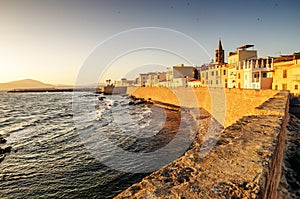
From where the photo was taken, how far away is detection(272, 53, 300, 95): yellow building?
20094 mm

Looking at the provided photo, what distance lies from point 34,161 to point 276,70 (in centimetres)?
2753

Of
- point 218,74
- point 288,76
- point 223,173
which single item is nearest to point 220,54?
point 218,74

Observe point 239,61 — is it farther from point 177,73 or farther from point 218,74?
point 177,73

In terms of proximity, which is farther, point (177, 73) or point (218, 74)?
point (177, 73)

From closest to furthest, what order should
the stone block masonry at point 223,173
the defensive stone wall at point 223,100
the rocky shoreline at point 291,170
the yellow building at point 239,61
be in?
the stone block masonry at point 223,173 → the rocky shoreline at point 291,170 → the defensive stone wall at point 223,100 → the yellow building at point 239,61

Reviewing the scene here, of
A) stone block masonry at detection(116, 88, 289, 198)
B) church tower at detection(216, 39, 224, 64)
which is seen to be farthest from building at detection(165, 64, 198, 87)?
stone block masonry at detection(116, 88, 289, 198)

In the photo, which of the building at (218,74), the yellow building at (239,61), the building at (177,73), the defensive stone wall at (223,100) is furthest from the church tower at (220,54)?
the building at (177,73)

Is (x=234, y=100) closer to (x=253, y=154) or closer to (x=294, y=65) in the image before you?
(x=294, y=65)

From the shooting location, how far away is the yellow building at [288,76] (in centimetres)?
2009

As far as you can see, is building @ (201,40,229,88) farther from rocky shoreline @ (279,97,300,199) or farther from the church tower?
rocky shoreline @ (279,97,300,199)

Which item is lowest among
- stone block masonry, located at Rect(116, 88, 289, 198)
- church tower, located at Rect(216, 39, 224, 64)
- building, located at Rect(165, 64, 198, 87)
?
stone block masonry, located at Rect(116, 88, 289, 198)

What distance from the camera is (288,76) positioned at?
21.5m

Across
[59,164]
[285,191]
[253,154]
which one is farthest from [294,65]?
[59,164]

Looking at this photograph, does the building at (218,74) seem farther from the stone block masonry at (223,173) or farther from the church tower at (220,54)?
the stone block masonry at (223,173)
